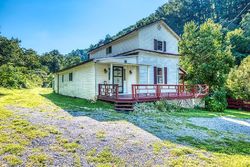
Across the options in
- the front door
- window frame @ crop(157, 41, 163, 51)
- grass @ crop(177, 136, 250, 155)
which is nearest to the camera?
grass @ crop(177, 136, 250, 155)

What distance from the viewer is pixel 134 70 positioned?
54.0 ft

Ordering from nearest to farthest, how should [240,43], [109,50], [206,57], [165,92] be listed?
[165,92] < [109,50] < [206,57] < [240,43]

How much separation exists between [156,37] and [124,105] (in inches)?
337

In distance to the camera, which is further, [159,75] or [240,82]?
[240,82]

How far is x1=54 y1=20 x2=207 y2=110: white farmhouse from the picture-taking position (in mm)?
14312

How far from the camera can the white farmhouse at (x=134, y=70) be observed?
563 inches

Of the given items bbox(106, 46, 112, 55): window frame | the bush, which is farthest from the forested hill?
the bush

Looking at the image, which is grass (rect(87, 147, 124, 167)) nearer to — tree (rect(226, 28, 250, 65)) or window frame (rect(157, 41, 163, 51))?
window frame (rect(157, 41, 163, 51))

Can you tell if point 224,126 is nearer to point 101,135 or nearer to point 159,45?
point 101,135

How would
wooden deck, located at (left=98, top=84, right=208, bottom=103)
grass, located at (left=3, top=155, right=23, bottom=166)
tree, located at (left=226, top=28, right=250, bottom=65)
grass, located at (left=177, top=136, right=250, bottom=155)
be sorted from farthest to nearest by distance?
tree, located at (left=226, top=28, right=250, bottom=65)
wooden deck, located at (left=98, top=84, right=208, bottom=103)
grass, located at (left=177, top=136, right=250, bottom=155)
grass, located at (left=3, top=155, right=23, bottom=166)

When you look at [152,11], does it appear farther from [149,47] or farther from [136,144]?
[136,144]

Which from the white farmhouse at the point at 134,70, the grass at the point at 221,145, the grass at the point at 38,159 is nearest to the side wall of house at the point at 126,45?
the white farmhouse at the point at 134,70

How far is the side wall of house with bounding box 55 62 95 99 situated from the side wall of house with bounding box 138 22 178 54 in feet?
15.2

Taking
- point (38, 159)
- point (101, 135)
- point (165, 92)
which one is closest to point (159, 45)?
point (165, 92)
